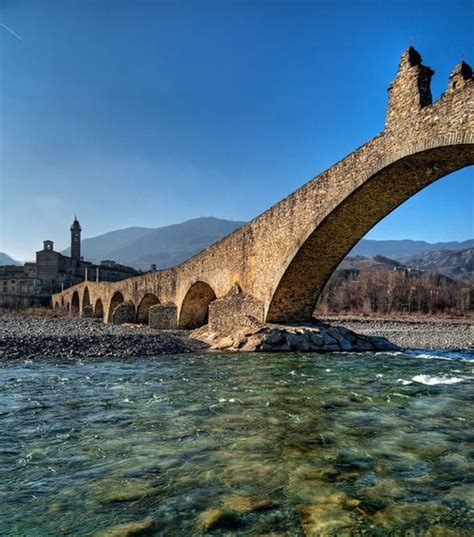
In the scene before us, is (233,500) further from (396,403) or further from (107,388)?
(107,388)

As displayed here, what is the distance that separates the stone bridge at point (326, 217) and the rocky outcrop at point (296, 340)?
1327mm

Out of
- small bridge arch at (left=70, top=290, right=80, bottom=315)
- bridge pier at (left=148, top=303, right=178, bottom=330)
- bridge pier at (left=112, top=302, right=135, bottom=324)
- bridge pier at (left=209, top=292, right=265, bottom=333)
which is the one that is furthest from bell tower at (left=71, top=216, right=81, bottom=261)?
bridge pier at (left=209, top=292, right=265, bottom=333)

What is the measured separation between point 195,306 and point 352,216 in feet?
40.2

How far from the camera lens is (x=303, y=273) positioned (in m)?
14.7

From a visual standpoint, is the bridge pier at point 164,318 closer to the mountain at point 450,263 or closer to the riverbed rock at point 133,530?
the riverbed rock at point 133,530

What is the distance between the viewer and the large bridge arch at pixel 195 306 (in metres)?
22.0

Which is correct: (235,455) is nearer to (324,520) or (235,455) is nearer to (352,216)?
(324,520)

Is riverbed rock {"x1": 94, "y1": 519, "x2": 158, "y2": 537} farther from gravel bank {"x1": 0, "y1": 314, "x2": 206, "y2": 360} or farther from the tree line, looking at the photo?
the tree line

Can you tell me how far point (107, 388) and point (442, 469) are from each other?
531 cm

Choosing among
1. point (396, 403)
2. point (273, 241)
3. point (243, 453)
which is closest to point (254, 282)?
point (273, 241)

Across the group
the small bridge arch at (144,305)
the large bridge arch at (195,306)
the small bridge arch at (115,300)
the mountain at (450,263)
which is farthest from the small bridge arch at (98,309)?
the mountain at (450,263)

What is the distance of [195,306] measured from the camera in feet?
75.1

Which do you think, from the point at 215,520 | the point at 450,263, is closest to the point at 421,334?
the point at 215,520

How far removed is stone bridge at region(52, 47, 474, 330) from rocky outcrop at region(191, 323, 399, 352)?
4.35 feet
